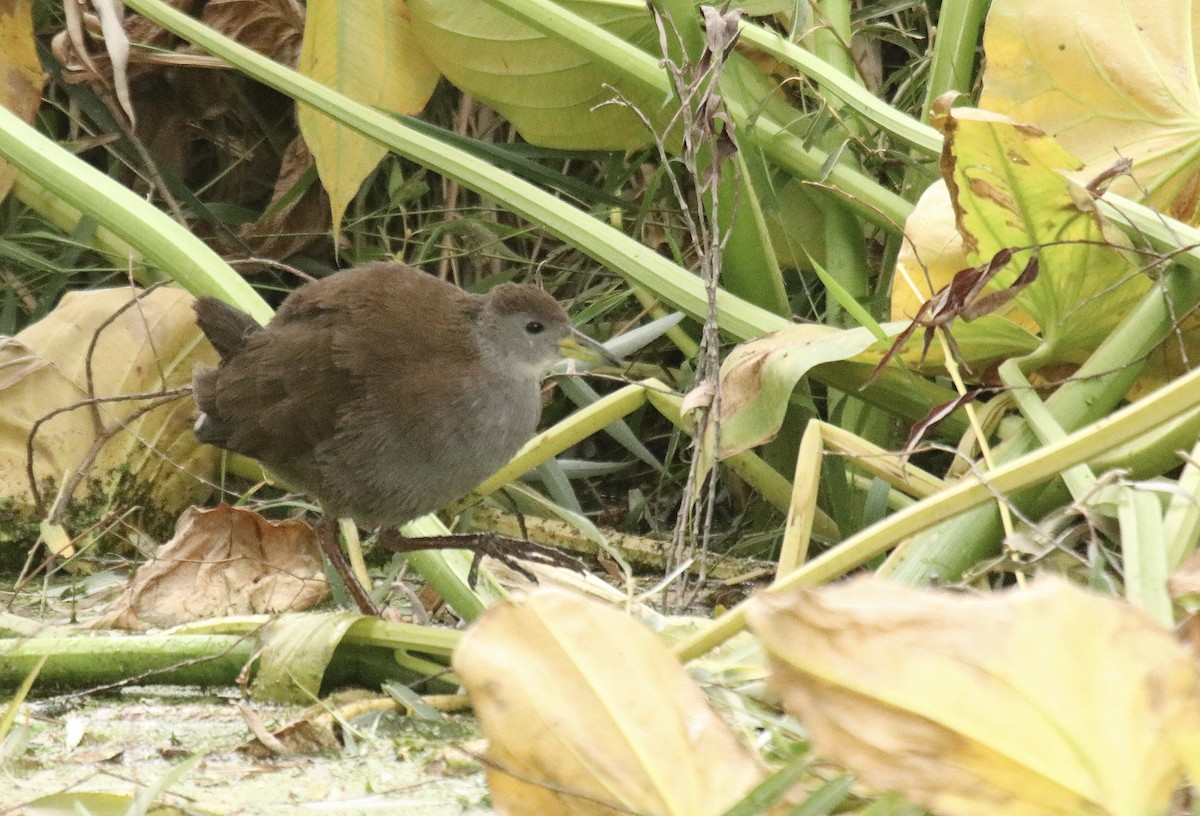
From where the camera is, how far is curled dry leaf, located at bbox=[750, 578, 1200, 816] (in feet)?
2.39

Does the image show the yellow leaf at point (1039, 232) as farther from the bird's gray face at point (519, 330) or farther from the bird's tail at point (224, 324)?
the bird's tail at point (224, 324)

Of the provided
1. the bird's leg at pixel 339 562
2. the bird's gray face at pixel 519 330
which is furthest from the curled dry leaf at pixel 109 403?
the bird's gray face at pixel 519 330

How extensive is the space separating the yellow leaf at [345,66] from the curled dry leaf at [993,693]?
5.45ft

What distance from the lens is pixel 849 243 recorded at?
215 cm

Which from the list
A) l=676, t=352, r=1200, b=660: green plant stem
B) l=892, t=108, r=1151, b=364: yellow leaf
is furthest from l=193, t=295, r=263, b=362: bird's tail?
l=676, t=352, r=1200, b=660: green plant stem

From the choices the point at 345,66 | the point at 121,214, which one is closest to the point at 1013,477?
the point at 121,214

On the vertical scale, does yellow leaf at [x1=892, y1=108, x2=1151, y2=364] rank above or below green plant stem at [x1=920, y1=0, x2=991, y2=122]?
below

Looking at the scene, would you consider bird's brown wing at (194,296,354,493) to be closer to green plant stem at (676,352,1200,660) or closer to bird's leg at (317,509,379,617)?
bird's leg at (317,509,379,617)

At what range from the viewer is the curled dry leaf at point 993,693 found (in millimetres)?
729

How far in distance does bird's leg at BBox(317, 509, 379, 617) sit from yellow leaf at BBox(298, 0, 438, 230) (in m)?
0.50

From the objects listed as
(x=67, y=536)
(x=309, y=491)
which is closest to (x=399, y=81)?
(x=309, y=491)

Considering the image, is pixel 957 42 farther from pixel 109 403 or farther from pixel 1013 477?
pixel 109 403

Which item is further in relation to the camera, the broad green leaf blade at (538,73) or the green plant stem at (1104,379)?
the broad green leaf blade at (538,73)

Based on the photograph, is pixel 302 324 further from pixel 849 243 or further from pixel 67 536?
pixel 849 243
